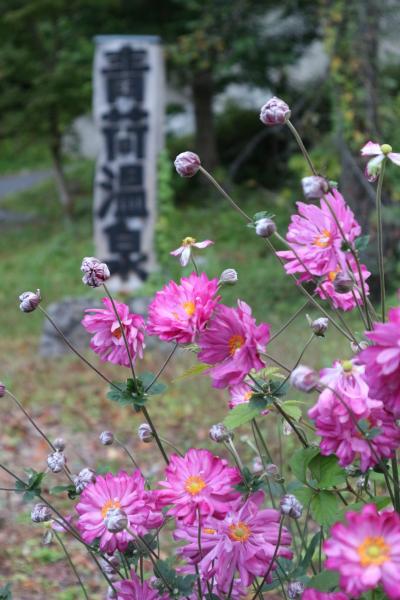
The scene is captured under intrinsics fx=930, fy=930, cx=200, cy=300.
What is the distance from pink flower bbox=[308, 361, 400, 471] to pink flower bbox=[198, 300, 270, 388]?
0.10 metres

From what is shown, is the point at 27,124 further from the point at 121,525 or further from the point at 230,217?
the point at 121,525

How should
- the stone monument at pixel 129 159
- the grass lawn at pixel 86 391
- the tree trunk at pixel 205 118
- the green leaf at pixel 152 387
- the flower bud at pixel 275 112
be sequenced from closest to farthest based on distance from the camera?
the flower bud at pixel 275 112 → the green leaf at pixel 152 387 → the grass lawn at pixel 86 391 → the stone monument at pixel 129 159 → the tree trunk at pixel 205 118

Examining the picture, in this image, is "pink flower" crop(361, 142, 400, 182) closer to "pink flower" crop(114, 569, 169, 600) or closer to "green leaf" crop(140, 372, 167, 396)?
"green leaf" crop(140, 372, 167, 396)

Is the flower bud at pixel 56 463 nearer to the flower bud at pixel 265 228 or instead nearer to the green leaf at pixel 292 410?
the green leaf at pixel 292 410

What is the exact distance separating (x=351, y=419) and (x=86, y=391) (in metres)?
4.10

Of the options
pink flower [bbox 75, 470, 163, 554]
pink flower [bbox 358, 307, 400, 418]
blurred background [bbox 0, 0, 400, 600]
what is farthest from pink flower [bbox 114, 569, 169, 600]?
blurred background [bbox 0, 0, 400, 600]

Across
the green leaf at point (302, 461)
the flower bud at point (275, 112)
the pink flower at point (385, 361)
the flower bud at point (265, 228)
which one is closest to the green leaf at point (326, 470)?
the green leaf at point (302, 461)

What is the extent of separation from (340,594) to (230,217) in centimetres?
1069

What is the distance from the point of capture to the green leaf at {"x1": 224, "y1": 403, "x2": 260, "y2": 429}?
124 cm

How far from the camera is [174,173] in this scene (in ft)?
39.3

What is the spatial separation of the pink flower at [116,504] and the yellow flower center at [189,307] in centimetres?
27

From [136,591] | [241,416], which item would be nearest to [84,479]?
[136,591]

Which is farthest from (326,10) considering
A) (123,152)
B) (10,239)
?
(10,239)

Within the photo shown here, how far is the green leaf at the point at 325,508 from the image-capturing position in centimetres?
124
